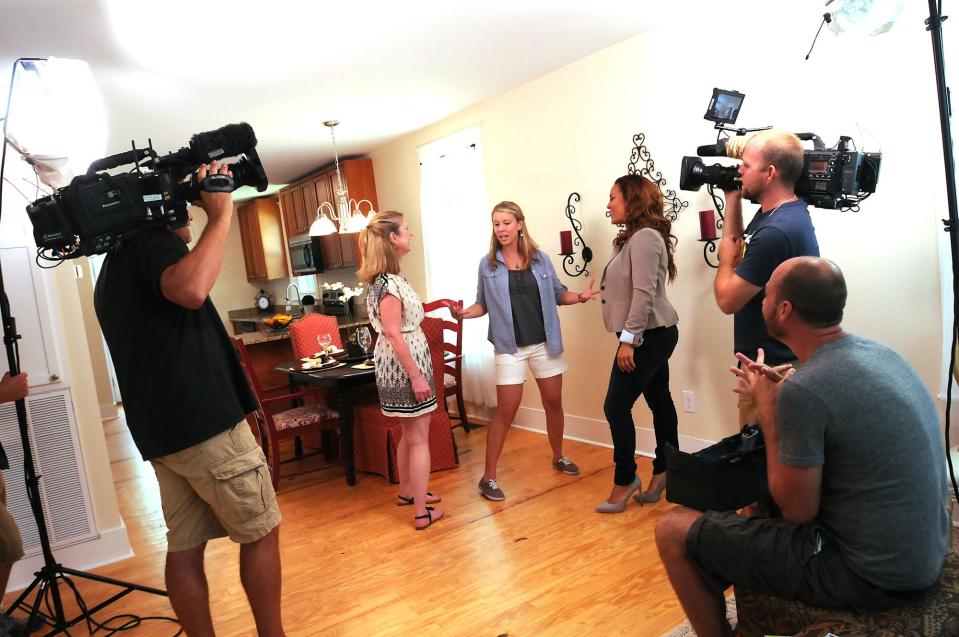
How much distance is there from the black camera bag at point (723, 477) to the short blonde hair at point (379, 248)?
60.4 inches

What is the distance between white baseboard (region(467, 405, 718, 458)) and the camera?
3338 millimetres

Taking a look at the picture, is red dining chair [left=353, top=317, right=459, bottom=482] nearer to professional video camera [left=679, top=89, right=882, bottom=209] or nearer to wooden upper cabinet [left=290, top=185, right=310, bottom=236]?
professional video camera [left=679, top=89, right=882, bottom=209]

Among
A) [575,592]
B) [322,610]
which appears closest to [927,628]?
[575,592]

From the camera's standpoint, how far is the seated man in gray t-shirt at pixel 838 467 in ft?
4.08

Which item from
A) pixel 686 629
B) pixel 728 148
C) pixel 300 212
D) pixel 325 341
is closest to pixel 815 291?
pixel 728 148

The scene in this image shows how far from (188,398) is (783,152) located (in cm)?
183

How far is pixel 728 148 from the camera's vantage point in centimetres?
214

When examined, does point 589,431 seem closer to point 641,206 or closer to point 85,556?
point 641,206

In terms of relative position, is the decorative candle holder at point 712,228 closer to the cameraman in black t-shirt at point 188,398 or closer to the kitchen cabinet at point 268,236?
the cameraman in black t-shirt at point 188,398

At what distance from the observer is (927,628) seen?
1.23 m

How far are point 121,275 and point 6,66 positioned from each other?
6.43 ft

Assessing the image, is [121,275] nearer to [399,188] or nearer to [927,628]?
[927,628]

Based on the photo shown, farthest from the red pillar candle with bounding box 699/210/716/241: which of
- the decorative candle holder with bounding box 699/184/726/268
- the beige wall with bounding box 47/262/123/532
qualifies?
the beige wall with bounding box 47/262/123/532

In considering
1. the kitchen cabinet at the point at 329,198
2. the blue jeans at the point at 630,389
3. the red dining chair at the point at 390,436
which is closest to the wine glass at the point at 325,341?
the red dining chair at the point at 390,436
